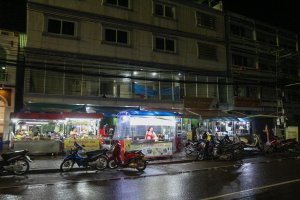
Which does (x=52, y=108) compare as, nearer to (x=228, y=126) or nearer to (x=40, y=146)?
(x=40, y=146)

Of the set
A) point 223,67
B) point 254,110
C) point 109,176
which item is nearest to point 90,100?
point 109,176

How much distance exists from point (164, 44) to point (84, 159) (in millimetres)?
15588

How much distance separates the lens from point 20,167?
44.3ft

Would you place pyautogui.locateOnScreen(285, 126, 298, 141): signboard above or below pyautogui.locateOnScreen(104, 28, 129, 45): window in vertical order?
below

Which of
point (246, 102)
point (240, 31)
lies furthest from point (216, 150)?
point (240, 31)

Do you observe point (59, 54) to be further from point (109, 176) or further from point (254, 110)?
point (254, 110)

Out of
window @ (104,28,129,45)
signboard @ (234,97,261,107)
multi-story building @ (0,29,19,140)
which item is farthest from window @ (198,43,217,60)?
multi-story building @ (0,29,19,140)

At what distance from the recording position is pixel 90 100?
2320 cm

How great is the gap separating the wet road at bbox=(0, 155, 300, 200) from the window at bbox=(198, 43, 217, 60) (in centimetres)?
1707

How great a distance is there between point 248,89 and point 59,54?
70.7 ft

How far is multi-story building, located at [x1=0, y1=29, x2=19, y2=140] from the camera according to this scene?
75.5 feet

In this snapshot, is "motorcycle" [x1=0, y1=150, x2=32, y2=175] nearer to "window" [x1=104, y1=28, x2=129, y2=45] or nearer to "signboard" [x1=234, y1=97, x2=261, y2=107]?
"window" [x1=104, y1=28, x2=129, y2=45]

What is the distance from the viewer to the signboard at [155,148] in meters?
18.1

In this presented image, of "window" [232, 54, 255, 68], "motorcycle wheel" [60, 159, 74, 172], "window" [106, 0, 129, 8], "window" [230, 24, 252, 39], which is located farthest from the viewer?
"window" [230, 24, 252, 39]
